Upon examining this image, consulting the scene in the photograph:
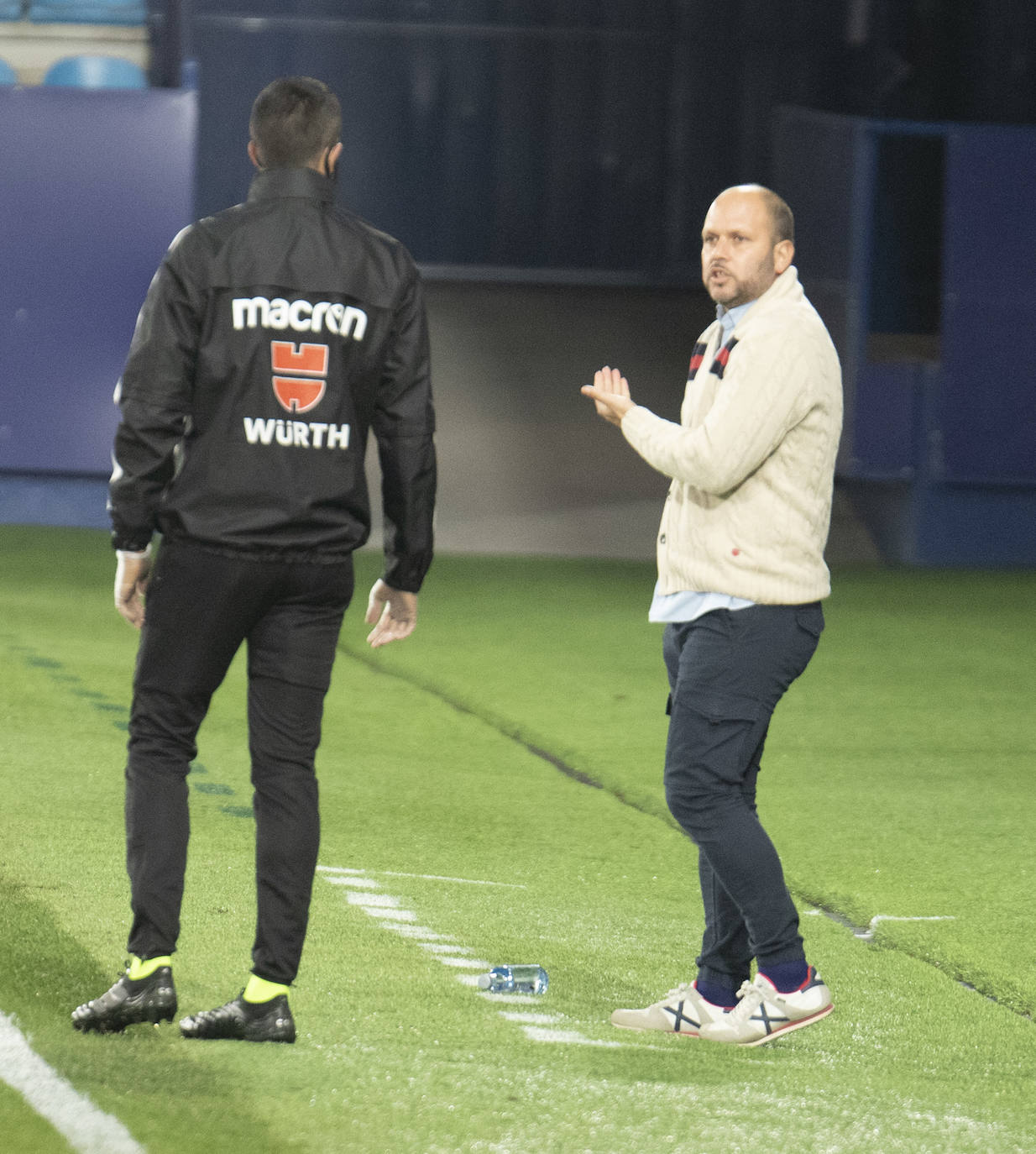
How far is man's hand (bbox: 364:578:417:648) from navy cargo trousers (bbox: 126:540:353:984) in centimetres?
13

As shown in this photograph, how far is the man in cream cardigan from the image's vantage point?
357 centimetres

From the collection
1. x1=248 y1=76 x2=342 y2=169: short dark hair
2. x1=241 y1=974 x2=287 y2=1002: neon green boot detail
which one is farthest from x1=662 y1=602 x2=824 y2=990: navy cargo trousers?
x1=248 y1=76 x2=342 y2=169: short dark hair

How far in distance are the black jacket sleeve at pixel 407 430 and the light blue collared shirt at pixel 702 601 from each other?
445 millimetres

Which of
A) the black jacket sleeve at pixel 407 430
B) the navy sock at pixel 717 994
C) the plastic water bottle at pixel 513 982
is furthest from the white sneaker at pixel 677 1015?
the black jacket sleeve at pixel 407 430

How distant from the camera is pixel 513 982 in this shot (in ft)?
13.5

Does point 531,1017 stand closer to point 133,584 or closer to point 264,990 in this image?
point 264,990

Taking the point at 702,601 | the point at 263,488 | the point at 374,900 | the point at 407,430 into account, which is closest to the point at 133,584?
the point at 263,488

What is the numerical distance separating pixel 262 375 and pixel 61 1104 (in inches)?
47.1

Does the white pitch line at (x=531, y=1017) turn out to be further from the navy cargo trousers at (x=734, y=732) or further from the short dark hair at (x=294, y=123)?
the short dark hair at (x=294, y=123)

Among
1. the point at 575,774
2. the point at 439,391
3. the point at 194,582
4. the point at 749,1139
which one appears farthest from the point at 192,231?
the point at 439,391

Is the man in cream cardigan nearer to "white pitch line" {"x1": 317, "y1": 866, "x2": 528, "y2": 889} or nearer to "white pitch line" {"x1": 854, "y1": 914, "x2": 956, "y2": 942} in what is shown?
"white pitch line" {"x1": 854, "y1": 914, "x2": 956, "y2": 942}

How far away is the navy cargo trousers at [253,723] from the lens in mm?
3443

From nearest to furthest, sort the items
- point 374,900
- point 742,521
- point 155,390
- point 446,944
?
1. point 155,390
2. point 742,521
3. point 446,944
4. point 374,900

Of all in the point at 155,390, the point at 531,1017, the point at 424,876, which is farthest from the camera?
the point at 424,876
